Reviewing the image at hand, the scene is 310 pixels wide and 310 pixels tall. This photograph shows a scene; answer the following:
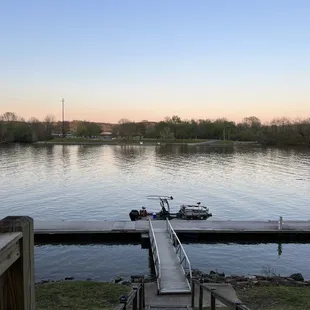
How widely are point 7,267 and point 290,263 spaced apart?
1858 centimetres

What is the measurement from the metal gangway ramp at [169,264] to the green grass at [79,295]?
141cm

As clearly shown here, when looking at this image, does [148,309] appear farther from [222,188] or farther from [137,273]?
[222,188]

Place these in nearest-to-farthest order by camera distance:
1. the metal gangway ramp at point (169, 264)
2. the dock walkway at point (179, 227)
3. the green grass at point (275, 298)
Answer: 1. the green grass at point (275, 298)
2. the metal gangway ramp at point (169, 264)
3. the dock walkway at point (179, 227)

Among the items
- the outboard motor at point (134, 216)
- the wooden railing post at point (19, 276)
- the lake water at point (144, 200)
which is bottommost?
the lake water at point (144, 200)

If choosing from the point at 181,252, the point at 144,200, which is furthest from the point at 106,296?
the point at 144,200

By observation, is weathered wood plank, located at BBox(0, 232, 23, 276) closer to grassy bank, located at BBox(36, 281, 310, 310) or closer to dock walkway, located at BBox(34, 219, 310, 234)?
grassy bank, located at BBox(36, 281, 310, 310)

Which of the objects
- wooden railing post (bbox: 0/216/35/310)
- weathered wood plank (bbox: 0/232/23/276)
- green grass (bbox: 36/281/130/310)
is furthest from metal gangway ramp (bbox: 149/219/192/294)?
weathered wood plank (bbox: 0/232/23/276)

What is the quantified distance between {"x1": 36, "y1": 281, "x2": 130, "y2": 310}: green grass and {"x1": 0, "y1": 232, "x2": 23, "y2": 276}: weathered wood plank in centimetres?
908

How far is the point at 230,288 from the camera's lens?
38.5 ft

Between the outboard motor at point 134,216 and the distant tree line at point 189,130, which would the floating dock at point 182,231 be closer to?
the outboard motor at point 134,216

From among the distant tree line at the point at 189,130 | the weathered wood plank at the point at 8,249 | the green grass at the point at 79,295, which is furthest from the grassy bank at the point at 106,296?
the distant tree line at the point at 189,130

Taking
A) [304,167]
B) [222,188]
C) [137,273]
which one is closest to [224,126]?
[304,167]

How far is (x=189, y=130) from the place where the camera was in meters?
160

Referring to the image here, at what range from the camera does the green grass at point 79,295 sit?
34.9 feet
